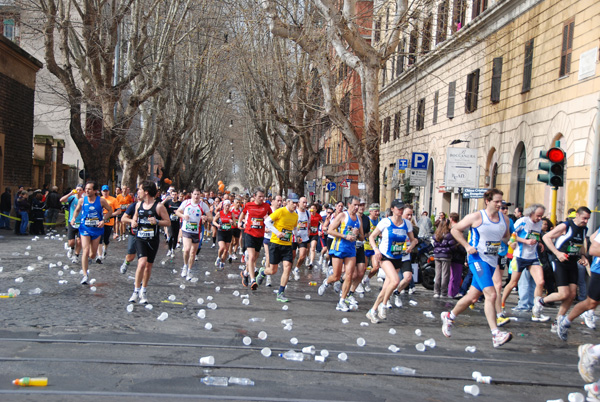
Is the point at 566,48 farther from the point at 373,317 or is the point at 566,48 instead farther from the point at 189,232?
the point at 373,317

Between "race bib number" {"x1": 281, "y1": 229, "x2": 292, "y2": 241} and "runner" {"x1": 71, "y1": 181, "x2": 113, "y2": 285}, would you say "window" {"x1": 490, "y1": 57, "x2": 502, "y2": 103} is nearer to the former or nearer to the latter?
"race bib number" {"x1": 281, "y1": 229, "x2": 292, "y2": 241}

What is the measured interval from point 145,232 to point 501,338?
5.08 m

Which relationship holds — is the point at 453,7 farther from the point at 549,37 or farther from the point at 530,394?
the point at 530,394

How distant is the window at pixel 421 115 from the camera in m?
31.4

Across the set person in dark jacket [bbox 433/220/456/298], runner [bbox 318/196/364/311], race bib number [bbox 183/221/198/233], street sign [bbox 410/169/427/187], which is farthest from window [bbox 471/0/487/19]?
runner [bbox 318/196/364/311]

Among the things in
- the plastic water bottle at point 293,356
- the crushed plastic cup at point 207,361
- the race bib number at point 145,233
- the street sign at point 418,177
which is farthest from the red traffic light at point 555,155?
the crushed plastic cup at point 207,361

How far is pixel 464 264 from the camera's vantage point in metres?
13.4

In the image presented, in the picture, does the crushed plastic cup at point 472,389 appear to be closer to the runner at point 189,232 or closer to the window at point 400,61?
the runner at point 189,232

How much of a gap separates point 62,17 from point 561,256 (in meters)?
18.0

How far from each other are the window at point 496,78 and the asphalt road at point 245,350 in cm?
1234

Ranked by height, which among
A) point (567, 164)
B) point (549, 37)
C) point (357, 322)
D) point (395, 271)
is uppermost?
point (549, 37)

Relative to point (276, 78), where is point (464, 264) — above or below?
below

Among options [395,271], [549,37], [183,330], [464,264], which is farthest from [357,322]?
[549,37]

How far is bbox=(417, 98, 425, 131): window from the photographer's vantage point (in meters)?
31.4
